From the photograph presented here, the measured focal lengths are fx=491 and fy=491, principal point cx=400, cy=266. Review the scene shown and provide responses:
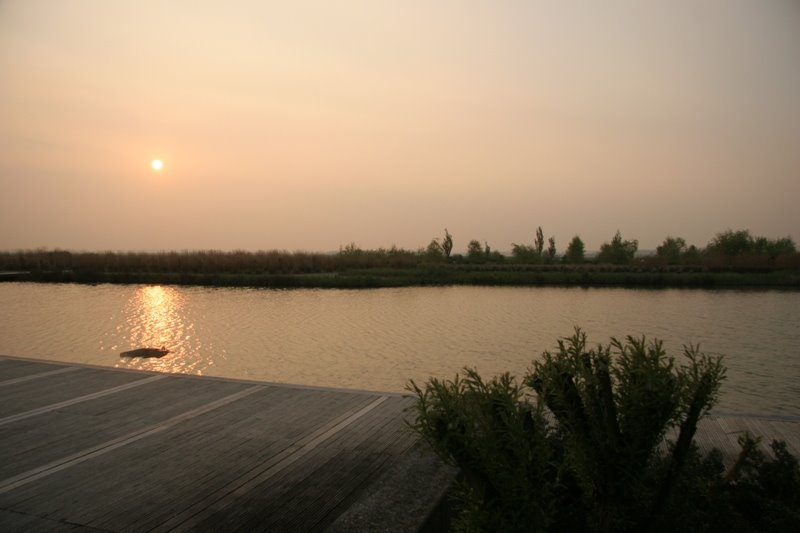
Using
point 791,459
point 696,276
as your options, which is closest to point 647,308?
point 696,276

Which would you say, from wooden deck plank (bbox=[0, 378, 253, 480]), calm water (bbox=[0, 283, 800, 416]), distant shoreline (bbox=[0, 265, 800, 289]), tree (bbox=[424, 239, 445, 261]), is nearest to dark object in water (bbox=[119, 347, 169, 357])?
calm water (bbox=[0, 283, 800, 416])

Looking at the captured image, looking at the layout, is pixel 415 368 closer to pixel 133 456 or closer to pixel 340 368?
pixel 340 368

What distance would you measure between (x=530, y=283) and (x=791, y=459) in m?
29.6

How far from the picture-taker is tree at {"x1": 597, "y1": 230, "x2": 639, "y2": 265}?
46219 millimetres

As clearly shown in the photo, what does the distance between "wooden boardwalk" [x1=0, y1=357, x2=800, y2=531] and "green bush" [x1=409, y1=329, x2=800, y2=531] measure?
0.36 meters

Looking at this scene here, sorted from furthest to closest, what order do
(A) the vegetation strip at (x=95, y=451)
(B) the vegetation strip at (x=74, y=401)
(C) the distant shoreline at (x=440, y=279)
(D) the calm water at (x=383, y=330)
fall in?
(C) the distant shoreline at (x=440, y=279)
(D) the calm water at (x=383, y=330)
(B) the vegetation strip at (x=74, y=401)
(A) the vegetation strip at (x=95, y=451)

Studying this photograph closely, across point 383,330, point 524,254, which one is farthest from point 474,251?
point 383,330

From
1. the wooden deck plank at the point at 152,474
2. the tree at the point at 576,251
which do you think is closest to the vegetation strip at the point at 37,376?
the wooden deck plank at the point at 152,474

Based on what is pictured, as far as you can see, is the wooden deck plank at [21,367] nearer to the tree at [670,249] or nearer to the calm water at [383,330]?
the calm water at [383,330]

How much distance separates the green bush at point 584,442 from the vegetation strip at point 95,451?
344 cm

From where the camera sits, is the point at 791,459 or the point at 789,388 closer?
the point at 791,459

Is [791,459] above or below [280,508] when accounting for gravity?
above

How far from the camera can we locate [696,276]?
30078 mm

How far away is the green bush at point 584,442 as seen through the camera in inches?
80.4
